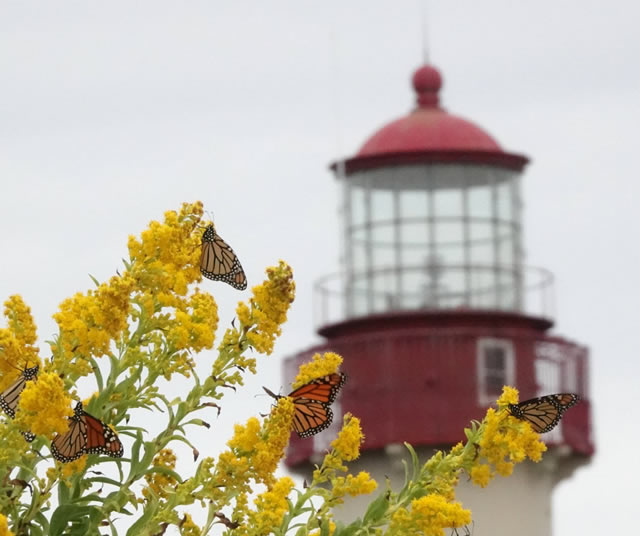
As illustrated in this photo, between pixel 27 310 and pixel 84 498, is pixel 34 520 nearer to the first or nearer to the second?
pixel 84 498

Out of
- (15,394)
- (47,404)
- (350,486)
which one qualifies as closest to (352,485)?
(350,486)

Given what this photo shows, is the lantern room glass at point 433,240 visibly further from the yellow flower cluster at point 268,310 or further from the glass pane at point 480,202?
the yellow flower cluster at point 268,310

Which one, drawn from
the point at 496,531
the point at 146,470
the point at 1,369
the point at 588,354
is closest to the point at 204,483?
the point at 146,470

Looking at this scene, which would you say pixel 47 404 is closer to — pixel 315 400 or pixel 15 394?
pixel 15 394

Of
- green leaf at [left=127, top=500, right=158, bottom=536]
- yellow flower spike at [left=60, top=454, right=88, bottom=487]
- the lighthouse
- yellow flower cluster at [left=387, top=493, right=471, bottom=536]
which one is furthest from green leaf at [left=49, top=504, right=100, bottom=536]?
the lighthouse

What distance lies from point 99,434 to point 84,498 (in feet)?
2.01

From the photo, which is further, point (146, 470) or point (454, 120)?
point (454, 120)

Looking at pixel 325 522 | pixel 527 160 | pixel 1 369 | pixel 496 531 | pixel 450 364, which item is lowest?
pixel 325 522

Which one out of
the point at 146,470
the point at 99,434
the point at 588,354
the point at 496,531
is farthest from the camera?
the point at 588,354

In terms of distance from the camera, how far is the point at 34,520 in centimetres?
966

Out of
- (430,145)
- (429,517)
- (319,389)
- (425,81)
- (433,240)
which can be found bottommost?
(429,517)

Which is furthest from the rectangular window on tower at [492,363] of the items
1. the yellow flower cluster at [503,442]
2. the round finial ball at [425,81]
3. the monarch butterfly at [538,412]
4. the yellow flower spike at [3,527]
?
the yellow flower spike at [3,527]

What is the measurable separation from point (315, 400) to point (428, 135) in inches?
944

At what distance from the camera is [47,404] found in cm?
862
